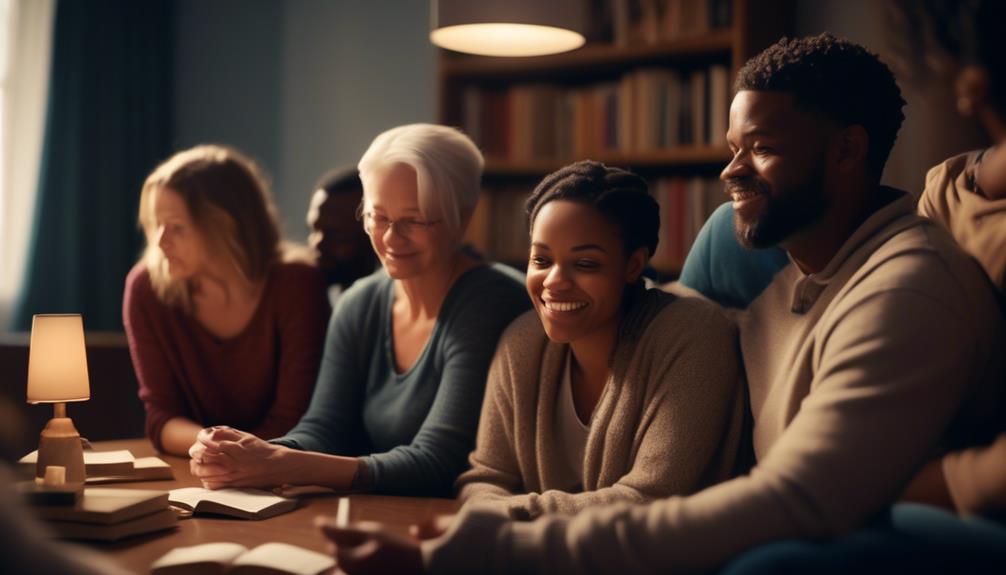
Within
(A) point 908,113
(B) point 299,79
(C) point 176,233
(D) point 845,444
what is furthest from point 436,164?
(B) point 299,79

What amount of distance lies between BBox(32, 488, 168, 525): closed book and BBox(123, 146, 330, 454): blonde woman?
75 cm

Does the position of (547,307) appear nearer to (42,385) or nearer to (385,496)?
(385,496)

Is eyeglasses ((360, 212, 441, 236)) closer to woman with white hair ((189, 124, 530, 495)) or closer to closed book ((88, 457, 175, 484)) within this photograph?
woman with white hair ((189, 124, 530, 495))

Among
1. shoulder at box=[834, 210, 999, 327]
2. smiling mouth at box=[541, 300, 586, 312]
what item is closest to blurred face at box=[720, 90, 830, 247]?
shoulder at box=[834, 210, 999, 327]

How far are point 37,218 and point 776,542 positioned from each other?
12.9 ft

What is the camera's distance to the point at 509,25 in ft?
7.66

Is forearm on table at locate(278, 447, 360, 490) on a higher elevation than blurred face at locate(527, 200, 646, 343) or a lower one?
lower

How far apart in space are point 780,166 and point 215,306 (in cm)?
150

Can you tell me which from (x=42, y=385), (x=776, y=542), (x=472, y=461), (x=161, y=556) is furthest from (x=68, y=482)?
(x=776, y=542)

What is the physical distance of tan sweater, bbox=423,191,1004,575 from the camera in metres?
1.22

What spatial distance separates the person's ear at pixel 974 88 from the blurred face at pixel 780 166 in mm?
198

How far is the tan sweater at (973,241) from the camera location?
4.09ft

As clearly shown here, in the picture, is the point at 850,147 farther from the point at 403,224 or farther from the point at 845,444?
the point at 403,224

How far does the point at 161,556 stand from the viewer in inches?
57.4
